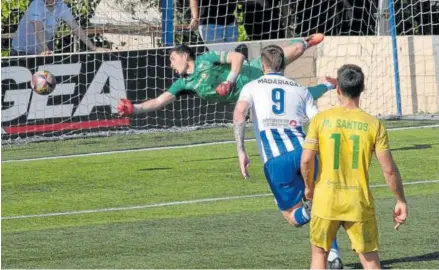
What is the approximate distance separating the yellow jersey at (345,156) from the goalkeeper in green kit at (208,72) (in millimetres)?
5941

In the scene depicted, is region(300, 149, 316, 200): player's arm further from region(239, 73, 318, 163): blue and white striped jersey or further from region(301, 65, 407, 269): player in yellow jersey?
region(239, 73, 318, 163): blue and white striped jersey

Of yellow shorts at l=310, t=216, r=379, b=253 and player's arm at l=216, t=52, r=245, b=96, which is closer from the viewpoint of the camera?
yellow shorts at l=310, t=216, r=379, b=253

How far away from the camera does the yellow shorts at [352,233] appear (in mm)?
7512

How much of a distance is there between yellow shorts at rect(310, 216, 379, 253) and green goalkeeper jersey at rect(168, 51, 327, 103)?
6.73m

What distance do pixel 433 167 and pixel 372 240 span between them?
24.7 feet

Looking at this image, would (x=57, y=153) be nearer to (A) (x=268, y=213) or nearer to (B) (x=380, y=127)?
(A) (x=268, y=213)

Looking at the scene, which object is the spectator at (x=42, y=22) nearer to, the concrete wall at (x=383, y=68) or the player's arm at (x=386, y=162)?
the concrete wall at (x=383, y=68)

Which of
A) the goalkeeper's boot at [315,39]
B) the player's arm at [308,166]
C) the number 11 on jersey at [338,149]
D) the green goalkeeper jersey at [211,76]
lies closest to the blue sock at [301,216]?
the player's arm at [308,166]

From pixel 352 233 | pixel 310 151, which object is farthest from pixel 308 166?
pixel 352 233

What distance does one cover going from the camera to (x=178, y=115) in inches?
766

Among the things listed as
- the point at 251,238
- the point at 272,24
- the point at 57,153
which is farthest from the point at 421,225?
the point at 272,24

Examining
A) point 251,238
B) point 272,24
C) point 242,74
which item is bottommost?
point 251,238

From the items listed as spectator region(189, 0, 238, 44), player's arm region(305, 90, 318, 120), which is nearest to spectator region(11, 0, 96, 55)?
spectator region(189, 0, 238, 44)

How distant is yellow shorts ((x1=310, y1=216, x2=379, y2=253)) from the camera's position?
7512 mm
